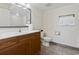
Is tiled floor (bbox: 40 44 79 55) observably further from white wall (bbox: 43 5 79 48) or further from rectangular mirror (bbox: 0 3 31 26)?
rectangular mirror (bbox: 0 3 31 26)

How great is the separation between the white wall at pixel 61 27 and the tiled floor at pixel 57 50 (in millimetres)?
100

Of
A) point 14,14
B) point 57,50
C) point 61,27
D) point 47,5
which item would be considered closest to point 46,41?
point 57,50

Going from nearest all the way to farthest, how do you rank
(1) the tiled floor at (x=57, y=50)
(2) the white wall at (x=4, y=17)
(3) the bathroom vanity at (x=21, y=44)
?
(3) the bathroom vanity at (x=21, y=44), (2) the white wall at (x=4, y=17), (1) the tiled floor at (x=57, y=50)

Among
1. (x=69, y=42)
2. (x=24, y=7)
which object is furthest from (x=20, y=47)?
(x=69, y=42)

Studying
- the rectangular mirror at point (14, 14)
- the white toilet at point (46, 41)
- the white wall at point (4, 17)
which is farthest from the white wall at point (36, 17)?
the white wall at point (4, 17)

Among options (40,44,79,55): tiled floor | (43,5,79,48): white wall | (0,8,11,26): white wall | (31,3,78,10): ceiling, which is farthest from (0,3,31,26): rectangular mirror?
(40,44,79,55): tiled floor

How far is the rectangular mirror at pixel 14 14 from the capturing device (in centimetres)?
160

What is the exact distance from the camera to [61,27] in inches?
69.7

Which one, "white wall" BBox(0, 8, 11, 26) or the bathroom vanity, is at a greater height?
"white wall" BBox(0, 8, 11, 26)

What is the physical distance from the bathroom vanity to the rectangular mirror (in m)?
0.25

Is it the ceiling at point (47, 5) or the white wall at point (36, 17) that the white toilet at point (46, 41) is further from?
the ceiling at point (47, 5)

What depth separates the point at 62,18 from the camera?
174 cm

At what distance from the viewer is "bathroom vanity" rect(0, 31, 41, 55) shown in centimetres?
138

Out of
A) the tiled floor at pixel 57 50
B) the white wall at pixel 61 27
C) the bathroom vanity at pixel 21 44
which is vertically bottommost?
the tiled floor at pixel 57 50
